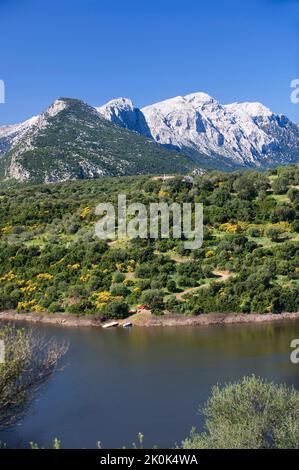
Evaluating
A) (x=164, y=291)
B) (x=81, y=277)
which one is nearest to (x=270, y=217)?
(x=164, y=291)

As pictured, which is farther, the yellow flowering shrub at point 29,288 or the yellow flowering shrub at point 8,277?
the yellow flowering shrub at point 8,277

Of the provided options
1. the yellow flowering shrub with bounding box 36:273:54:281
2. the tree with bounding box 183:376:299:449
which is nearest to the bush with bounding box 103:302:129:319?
the yellow flowering shrub with bounding box 36:273:54:281

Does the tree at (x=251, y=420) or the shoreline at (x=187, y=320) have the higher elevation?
the tree at (x=251, y=420)

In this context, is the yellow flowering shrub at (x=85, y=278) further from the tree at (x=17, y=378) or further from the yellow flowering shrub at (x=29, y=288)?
the tree at (x=17, y=378)

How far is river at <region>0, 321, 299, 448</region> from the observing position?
93.7 feet

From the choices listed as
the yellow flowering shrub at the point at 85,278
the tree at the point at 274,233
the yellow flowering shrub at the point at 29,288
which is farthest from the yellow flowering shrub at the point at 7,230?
the tree at the point at 274,233

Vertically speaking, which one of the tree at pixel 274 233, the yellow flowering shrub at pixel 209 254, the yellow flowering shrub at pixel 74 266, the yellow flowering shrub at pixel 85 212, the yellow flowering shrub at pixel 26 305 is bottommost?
the yellow flowering shrub at pixel 26 305

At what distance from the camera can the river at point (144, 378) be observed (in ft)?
93.7

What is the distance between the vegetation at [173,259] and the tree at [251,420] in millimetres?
30709

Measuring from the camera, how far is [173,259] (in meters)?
65.7

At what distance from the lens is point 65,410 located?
106ft

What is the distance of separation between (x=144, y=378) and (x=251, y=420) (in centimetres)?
1538

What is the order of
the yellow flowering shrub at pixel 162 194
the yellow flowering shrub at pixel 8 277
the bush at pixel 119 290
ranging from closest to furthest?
the bush at pixel 119 290
the yellow flowering shrub at pixel 8 277
the yellow flowering shrub at pixel 162 194

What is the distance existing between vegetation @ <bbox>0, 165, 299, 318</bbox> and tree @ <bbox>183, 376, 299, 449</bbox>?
1209 inches
